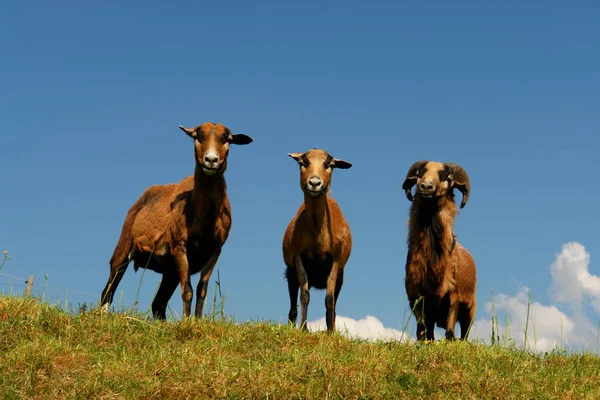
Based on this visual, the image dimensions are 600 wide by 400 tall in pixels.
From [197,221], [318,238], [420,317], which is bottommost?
[420,317]

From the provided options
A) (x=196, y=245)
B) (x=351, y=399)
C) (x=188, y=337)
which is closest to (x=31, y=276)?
(x=196, y=245)

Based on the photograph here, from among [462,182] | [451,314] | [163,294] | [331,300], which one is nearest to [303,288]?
[331,300]

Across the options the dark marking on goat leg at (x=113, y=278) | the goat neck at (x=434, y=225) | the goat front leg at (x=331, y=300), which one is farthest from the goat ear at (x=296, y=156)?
the dark marking on goat leg at (x=113, y=278)

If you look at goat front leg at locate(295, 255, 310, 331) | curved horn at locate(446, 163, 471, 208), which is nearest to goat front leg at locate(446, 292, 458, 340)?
curved horn at locate(446, 163, 471, 208)

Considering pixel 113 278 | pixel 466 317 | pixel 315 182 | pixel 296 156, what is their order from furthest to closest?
pixel 113 278 → pixel 466 317 → pixel 296 156 → pixel 315 182

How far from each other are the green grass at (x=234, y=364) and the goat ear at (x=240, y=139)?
4000 millimetres

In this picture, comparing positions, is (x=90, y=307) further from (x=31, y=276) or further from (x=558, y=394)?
(x=31, y=276)

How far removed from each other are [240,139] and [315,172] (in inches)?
62.0

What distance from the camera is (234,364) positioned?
9.45 meters

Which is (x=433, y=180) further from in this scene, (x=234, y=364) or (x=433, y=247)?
(x=234, y=364)

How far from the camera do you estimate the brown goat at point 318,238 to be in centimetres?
1359

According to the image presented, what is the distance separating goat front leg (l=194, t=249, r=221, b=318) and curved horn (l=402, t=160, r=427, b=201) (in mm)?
3795

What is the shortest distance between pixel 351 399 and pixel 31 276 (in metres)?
14.6

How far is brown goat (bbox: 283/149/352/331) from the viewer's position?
13586mm
